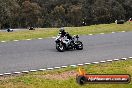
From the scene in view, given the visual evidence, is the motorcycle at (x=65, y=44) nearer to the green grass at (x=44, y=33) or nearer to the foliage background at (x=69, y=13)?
the green grass at (x=44, y=33)

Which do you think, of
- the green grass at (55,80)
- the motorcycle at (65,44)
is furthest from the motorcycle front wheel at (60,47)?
the green grass at (55,80)

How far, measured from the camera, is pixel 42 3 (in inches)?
3415

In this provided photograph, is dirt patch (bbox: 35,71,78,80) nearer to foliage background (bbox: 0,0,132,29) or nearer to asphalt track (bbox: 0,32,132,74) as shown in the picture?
asphalt track (bbox: 0,32,132,74)

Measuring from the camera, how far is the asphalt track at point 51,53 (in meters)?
14.9

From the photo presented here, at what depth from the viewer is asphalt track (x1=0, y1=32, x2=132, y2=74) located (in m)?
14.9

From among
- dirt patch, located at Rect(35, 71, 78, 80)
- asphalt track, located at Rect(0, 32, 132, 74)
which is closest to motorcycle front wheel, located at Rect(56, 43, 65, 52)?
asphalt track, located at Rect(0, 32, 132, 74)

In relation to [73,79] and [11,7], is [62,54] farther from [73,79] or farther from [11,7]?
[11,7]

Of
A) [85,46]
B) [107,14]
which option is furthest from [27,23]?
[85,46]

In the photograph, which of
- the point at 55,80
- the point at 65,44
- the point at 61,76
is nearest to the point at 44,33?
the point at 65,44

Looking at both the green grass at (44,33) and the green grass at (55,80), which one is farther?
the green grass at (44,33)

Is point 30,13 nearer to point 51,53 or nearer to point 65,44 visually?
point 65,44

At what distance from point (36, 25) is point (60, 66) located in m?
65.5

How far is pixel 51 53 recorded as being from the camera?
1756 cm

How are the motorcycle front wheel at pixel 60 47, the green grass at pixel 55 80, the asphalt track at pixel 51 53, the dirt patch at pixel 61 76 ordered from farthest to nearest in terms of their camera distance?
the motorcycle front wheel at pixel 60 47
the asphalt track at pixel 51 53
the dirt patch at pixel 61 76
the green grass at pixel 55 80
